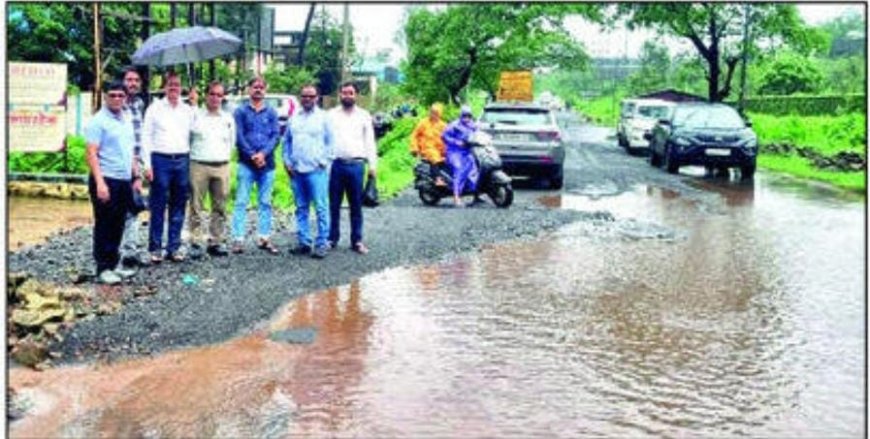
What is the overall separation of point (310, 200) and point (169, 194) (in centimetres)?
139

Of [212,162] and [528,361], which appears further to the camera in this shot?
[212,162]

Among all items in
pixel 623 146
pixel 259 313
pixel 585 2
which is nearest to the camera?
pixel 259 313

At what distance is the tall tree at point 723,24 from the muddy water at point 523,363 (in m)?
29.4

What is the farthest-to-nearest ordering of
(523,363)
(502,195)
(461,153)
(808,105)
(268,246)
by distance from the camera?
1. (808,105)
2. (502,195)
3. (461,153)
4. (268,246)
5. (523,363)

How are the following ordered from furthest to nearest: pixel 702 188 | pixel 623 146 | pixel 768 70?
Result: pixel 768 70
pixel 623 146
pixel 702 188

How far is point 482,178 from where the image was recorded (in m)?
14.2

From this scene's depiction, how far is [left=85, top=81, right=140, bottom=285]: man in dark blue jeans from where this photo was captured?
26.2 ft

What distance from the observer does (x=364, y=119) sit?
9969mm

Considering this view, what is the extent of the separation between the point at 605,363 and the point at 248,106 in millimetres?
4574

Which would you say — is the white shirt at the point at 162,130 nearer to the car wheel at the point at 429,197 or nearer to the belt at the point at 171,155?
the belt at the point at 171,155

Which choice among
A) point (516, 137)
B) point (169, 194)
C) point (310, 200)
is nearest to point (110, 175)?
point (169, 194)

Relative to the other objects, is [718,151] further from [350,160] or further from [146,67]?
[350,160]

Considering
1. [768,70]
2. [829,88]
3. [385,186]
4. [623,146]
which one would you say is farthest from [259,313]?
[829,88]

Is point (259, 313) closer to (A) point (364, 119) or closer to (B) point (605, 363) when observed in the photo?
(B) point (605, 363)
